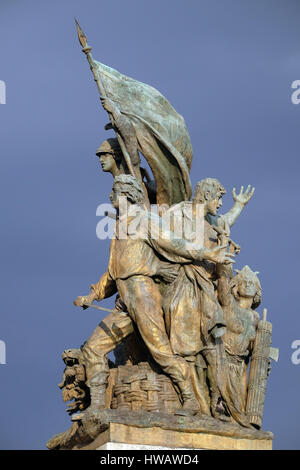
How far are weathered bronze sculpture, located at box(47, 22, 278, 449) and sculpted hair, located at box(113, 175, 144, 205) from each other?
1 centimetres

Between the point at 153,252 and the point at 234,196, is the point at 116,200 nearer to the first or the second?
the point at 153,252

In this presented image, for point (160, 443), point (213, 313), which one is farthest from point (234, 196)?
point (160, 443)

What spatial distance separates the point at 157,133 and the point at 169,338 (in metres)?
3.58

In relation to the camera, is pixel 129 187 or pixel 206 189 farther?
pixel 206 189

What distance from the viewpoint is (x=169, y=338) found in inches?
984

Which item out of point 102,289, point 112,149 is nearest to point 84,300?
point 102,289

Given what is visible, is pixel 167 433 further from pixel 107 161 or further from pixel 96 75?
pixel 96 75

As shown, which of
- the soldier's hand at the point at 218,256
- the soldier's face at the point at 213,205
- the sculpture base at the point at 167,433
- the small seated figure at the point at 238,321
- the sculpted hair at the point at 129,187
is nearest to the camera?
the sculpture base at the point at 167,433

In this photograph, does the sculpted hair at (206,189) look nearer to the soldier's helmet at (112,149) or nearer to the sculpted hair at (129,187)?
the sculpted hair at (129,187)

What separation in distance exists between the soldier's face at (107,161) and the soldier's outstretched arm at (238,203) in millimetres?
1981

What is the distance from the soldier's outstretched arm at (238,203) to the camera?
89.8 ft

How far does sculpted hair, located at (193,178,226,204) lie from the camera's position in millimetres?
26203

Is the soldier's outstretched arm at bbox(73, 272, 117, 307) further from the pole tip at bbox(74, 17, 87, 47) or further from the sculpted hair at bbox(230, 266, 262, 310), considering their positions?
the pole tip at bbox(74, 17, 87, 47)

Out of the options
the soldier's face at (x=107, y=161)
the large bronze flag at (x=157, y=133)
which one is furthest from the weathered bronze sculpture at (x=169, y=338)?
the soldier's face at (x=107, y=161)
